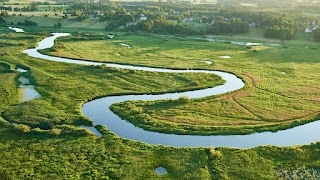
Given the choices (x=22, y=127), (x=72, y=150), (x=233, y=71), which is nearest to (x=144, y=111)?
(x=72, y=150)

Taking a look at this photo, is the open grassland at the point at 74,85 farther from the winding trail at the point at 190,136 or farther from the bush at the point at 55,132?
the bush at the point at 55,132

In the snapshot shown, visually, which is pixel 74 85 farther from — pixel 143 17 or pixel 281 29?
pixel 143 17

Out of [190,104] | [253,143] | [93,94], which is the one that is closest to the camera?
[253,143]

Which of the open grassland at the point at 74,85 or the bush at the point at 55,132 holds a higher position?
the open grassland at the point at 74,85

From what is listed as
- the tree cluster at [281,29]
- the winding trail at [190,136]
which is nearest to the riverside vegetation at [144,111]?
the winding trail at [190,136]

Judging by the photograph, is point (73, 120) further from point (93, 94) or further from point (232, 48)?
point (232, 48)

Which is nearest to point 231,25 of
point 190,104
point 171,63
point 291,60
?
point 291,60
